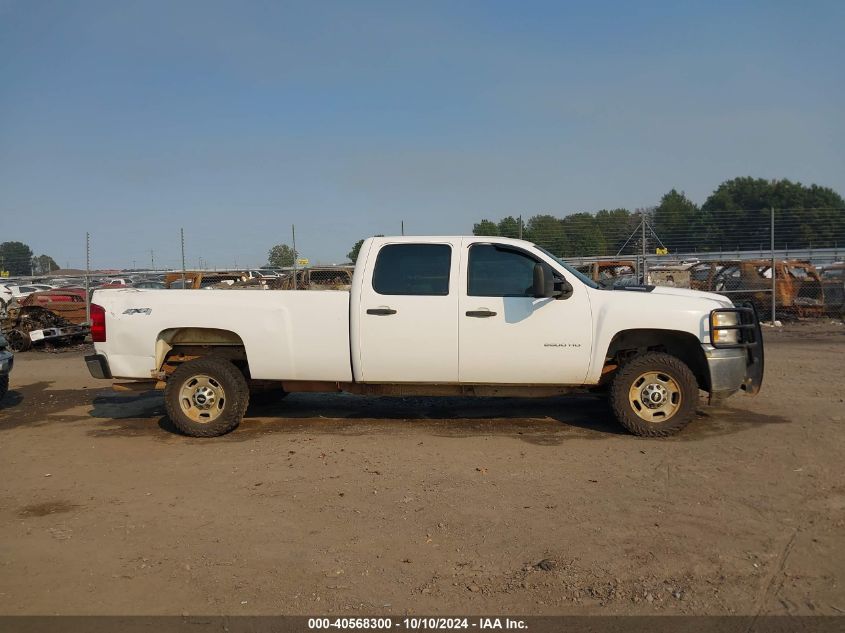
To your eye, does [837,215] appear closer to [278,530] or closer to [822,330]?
[822,330]

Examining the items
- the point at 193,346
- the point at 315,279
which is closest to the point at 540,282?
the point at 193,346

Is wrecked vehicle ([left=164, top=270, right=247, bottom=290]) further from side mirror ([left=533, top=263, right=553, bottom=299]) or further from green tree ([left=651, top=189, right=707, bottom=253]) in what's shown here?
green tree ([left=651, top=189, right=707, bottom=253])

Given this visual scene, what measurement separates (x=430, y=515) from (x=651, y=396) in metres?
2.87

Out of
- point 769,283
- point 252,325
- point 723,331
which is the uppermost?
point 769,283

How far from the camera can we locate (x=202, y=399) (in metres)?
6.94

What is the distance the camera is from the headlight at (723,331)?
6.46 meters

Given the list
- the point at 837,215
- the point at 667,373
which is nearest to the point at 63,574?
the point at 667,373

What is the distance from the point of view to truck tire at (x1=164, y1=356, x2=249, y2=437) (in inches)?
271

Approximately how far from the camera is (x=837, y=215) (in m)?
18.8

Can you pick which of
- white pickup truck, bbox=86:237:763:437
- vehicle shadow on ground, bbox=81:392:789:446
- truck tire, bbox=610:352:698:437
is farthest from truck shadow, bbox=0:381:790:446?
white pickup truck, bbox=86:237:763:437

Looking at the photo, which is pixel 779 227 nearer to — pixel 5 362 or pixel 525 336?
pixel 525 336

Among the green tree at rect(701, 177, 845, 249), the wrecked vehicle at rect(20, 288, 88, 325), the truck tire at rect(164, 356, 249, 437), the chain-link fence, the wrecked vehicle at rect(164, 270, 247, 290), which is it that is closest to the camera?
Answer: the truck tire at rect(164, 356, 249, 437)

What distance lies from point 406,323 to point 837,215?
16.9 metres

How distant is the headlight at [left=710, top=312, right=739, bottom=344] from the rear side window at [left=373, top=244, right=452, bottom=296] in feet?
8.21
